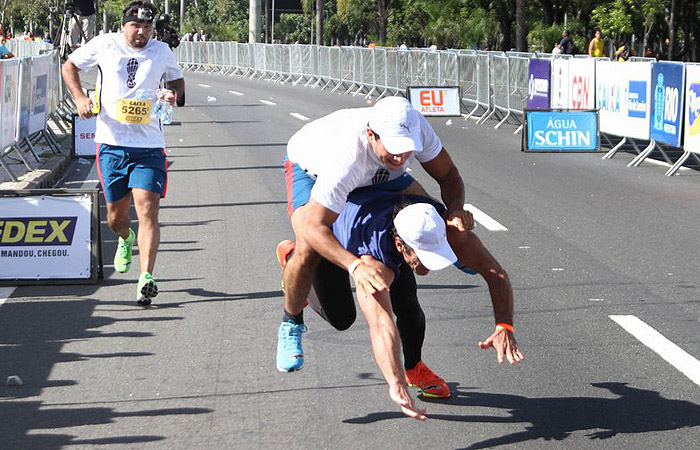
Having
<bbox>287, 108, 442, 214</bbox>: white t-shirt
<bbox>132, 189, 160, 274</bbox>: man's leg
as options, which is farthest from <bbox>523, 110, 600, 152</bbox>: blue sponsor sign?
<bbox>287, 108, 442, 214</bbox>: white t-shirt

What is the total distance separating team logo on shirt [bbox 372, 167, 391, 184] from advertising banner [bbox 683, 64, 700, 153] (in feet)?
37.0

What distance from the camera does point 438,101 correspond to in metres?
27.0

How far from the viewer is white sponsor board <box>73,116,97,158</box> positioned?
18.2 metres

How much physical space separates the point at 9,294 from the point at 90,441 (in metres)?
3.55

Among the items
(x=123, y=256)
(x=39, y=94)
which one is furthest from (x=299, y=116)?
(x=123, y=256)

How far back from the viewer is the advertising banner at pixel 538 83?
22875 millimetres

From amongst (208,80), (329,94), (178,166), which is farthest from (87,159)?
(208,80)

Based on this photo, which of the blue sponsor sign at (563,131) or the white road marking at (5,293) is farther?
the blue sponsor sign at (563,131)

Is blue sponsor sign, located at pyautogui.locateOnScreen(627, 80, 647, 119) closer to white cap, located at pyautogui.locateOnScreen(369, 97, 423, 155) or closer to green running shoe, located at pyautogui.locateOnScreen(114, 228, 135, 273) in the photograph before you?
green running shoe, located at pyautogui.locateOnScreen(114, 228, 135, 273)

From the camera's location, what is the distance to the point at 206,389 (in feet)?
20.7

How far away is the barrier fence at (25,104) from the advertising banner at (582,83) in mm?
8418

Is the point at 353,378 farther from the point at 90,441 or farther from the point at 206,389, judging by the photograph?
the point at 90,441

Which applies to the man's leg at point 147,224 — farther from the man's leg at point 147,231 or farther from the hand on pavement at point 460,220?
the hand on pavement at point 460,220

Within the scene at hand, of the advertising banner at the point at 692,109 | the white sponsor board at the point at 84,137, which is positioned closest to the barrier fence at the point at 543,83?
the advertising banner at the point at 692,109
